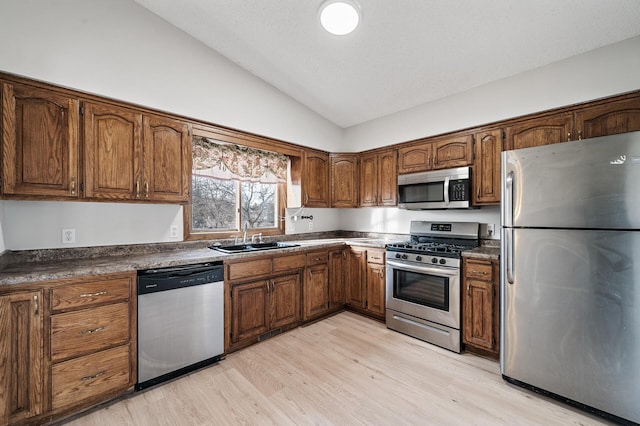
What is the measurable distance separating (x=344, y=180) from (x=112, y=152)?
275 cm

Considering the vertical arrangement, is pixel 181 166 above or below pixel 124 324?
above

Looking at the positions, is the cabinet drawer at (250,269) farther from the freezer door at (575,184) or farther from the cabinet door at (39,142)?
the freezer door at (575,184)

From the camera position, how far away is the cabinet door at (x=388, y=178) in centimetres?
356

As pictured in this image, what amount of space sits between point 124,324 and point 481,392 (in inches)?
106

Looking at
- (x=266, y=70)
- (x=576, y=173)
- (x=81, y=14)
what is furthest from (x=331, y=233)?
(x=81, y=14)

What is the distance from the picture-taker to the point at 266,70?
313 cm

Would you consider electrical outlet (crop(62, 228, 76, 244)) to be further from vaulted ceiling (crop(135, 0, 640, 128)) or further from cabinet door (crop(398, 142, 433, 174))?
cabinet door (crop(398, 142, 433, 174))

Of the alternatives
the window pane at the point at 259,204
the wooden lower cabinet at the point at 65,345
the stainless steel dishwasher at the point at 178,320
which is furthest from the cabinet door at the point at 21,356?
the window pane at the point at 259,204

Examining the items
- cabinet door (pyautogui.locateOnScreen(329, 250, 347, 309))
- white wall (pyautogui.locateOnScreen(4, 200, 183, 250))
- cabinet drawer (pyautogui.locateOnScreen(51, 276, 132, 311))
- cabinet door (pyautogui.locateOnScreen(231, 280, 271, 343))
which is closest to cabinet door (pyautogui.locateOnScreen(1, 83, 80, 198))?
white wall (pyautogui.locateOnScreen(4, 200, 183, 250))

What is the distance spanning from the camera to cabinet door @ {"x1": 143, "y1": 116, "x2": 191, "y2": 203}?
2.35 metres

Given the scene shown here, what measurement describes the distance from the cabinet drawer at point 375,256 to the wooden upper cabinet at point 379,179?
0.70 metres

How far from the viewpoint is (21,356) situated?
1.60 m

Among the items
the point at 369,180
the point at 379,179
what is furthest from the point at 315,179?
the point at 379,179

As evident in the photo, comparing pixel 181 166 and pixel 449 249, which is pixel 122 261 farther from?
pixel 449 249
